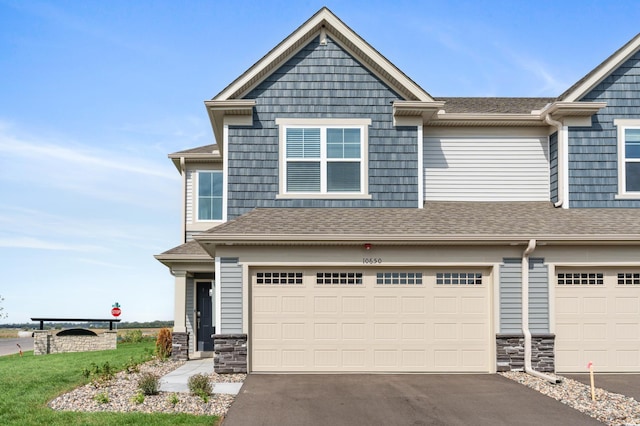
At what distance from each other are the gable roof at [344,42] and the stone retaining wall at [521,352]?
19.8 ft

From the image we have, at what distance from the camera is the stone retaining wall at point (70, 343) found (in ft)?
85.4

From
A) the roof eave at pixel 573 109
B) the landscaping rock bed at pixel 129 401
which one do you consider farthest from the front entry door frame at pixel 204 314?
the roof eave at pixel 573 109

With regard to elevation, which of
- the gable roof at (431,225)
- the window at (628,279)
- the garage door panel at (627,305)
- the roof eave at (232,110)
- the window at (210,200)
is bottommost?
the garage door panel at (627,305)

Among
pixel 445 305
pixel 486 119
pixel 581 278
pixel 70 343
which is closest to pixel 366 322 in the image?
pixel 445 305

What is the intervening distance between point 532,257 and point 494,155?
3620 millimetres

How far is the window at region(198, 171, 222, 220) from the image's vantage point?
20219 mm

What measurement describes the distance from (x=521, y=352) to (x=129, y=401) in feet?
27.8

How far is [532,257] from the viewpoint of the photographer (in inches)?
569

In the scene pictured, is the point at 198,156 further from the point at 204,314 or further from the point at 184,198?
the point at 204,314

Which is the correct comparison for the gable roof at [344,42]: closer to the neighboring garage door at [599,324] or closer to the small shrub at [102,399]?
the neighboring garage door at [599,324]

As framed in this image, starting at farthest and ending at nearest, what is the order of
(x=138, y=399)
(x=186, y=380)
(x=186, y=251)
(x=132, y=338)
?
(x=132, y=338)
(x=186, y=251)
(x=186, y=380)
(x=138, y=399)

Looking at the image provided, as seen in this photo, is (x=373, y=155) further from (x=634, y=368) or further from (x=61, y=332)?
(x=61, y=332)

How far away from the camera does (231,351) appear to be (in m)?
14.0

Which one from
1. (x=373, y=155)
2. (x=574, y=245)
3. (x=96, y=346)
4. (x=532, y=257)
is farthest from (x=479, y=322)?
(x=96, y=346)
